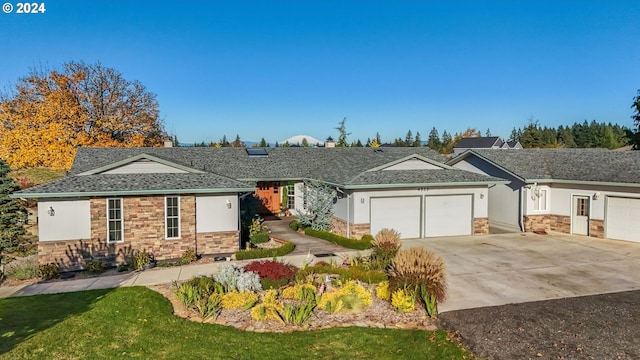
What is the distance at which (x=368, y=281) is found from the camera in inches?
480

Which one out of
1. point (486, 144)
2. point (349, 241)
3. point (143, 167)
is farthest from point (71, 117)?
point (486, 144)

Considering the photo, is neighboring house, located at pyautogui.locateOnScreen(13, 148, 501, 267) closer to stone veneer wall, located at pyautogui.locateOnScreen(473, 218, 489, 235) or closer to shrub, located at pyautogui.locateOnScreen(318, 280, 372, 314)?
stone veneer wall, located at pyautogui.locateOnScreen(473, 218, 489, 235)

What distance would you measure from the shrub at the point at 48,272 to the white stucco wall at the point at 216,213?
494cm

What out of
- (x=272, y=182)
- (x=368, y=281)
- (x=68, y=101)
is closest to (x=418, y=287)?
(x=368, y=281)

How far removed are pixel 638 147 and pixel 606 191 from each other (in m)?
22.8

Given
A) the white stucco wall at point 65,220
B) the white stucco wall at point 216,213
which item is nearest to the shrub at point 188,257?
the white stucco wall at point 216,213

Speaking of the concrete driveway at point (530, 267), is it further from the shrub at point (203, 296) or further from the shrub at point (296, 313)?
the shrub at point (203, 296)

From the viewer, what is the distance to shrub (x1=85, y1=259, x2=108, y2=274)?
14430 millimetres

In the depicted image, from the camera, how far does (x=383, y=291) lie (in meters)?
11.1

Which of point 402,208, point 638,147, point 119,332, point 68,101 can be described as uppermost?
point 68,101

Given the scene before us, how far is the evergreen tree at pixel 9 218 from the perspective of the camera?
1836 cm

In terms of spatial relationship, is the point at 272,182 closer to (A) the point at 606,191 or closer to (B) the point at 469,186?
(B) the point at 469,186

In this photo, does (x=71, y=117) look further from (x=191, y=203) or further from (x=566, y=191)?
(x=566, y=191)

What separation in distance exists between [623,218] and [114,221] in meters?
22.6
